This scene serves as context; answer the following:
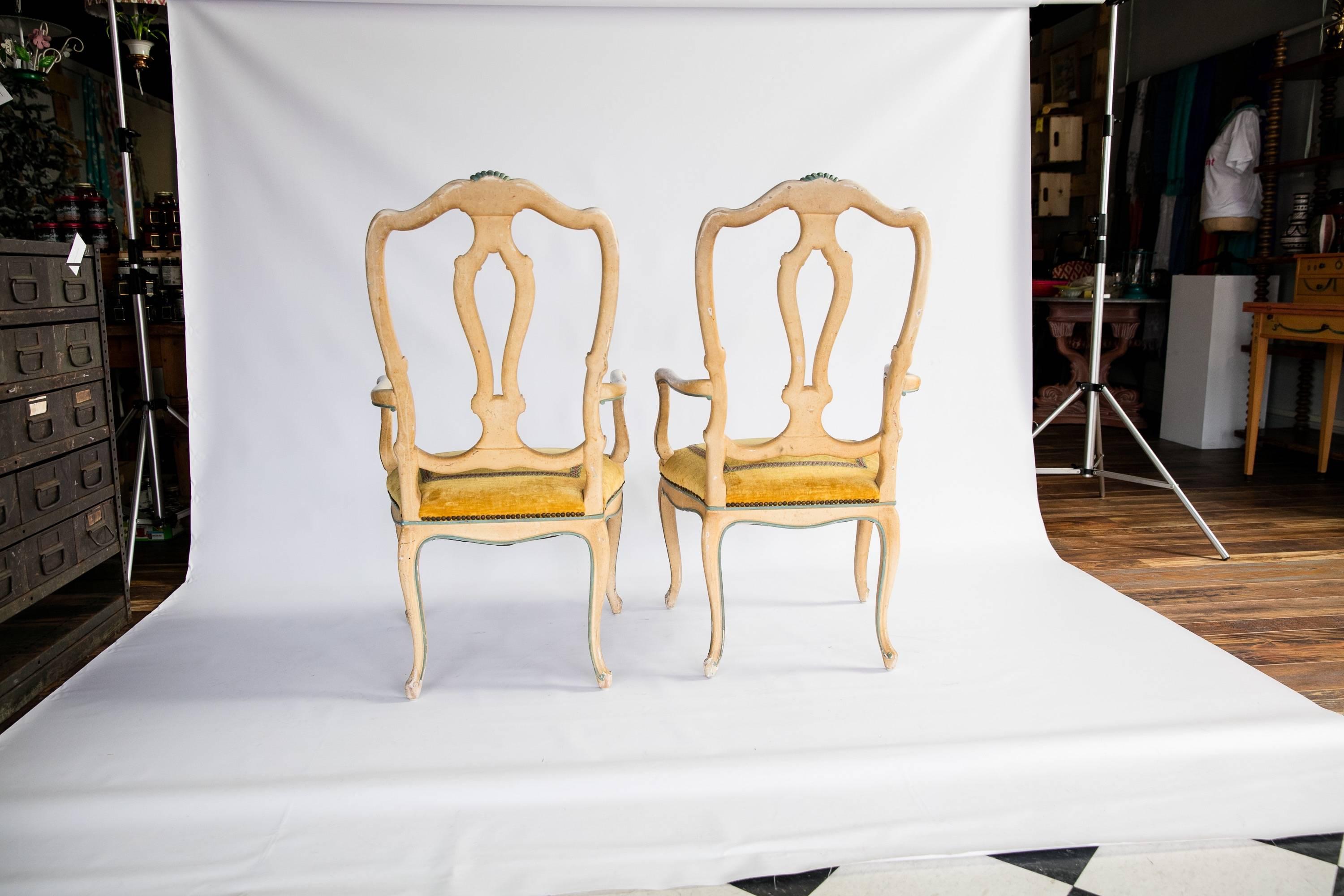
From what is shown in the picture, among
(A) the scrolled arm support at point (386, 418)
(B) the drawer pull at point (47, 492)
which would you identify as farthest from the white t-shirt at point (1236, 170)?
(B) the drawer pull at point (47, 492)

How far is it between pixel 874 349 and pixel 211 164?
2.12 m

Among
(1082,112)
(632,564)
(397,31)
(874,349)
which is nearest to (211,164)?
(397,31)

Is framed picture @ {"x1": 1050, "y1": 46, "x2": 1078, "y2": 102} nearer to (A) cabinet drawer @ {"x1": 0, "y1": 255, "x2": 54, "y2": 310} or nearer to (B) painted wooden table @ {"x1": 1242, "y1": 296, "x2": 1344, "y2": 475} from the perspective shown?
A: (B) painted wooden table @ {"x1": 1242, "y1": 296, "x2": 1344, "y2": 475}

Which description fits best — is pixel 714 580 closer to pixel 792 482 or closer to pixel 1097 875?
pixel 792 482

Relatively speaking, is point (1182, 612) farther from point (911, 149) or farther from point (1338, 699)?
point (911, 149)

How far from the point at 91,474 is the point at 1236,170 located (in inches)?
218

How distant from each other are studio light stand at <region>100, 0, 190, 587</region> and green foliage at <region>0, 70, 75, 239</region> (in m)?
0.74

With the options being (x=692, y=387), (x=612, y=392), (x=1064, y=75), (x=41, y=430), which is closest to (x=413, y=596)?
(x=612, y=392)

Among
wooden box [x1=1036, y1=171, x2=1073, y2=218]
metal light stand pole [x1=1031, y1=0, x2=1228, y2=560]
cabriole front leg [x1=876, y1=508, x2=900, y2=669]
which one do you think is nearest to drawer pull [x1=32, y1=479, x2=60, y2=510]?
cabriole front leg [x1=876, y1=508, x2=900, y2=669]

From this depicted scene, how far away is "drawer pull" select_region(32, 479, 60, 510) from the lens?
2.14 m

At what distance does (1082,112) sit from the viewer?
6.71 metres

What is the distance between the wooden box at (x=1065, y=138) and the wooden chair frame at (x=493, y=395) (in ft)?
18.1

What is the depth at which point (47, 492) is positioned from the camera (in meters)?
2.18

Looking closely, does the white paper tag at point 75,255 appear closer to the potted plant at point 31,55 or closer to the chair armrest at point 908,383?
the potted plant at point 31,55
